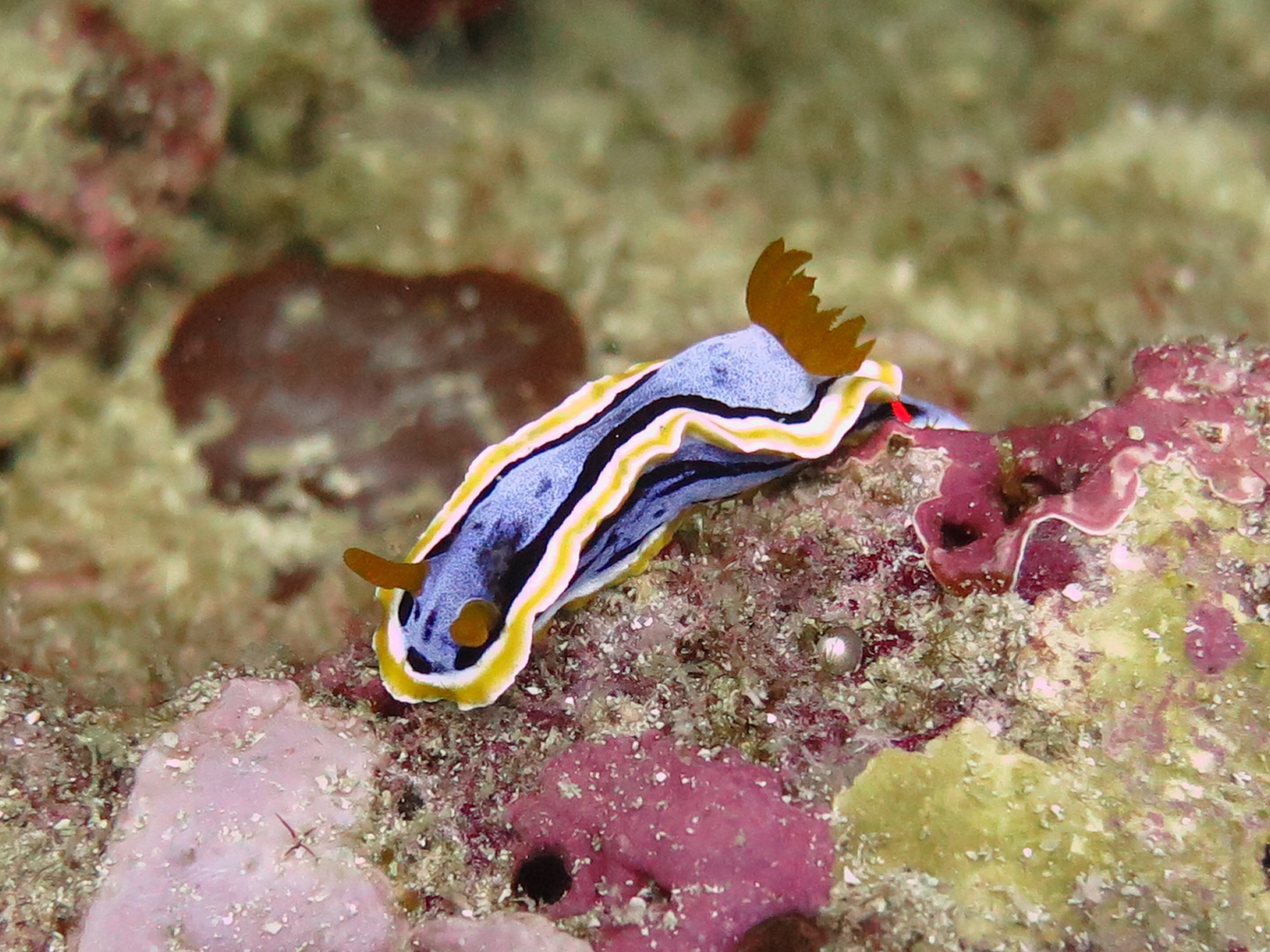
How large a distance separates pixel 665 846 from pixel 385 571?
3.73 feet

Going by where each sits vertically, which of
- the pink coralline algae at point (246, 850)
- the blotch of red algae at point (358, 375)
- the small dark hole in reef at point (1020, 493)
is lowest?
the pink coralline algae at point (246, 850)

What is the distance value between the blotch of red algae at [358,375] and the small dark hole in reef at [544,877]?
1.46 metres

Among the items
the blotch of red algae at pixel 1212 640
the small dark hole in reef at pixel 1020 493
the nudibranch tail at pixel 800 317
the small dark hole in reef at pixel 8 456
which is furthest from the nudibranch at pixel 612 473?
the small dark hole in reef at pixel 8 456

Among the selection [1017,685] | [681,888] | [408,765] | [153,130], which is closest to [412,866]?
[408,765]

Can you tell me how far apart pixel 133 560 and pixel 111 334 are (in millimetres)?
937

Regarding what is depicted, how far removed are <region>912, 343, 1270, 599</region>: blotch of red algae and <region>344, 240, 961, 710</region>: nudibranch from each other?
43cm

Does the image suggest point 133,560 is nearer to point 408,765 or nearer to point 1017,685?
point 408,765

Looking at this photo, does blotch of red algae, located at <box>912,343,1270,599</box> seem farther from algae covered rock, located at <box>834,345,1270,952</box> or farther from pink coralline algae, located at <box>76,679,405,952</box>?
pink coralline algae, located at <box>76,679,405,952</box>

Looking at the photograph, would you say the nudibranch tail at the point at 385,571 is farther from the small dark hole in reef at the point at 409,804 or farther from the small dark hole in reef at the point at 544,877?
the small dark hole in reef at the point at 544,877

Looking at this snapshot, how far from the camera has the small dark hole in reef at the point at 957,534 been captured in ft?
8.70

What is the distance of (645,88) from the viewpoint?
3.60 metres

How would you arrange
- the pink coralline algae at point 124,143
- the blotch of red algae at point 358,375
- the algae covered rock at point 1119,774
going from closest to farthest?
the algae covered rock at point 1119,774
the pink coralline algae at point 124,143
the blotch of red algae at point 358,375

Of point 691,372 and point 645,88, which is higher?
point 645,88

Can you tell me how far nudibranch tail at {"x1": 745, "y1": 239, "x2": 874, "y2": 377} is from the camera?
2.84 metres
